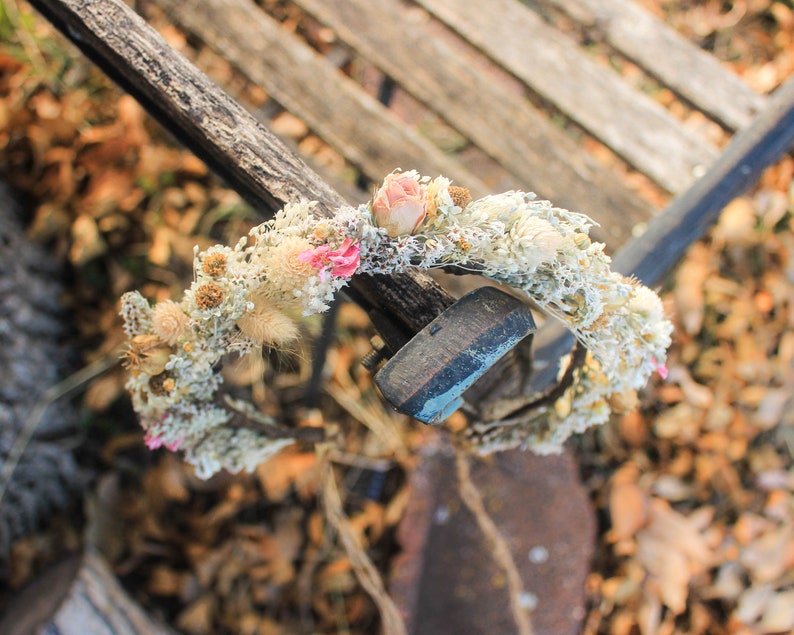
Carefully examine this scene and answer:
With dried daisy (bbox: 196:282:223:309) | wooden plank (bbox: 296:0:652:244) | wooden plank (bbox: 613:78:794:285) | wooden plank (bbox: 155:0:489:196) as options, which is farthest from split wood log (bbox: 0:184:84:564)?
wooden plank (bbox: 613:78:794:285)

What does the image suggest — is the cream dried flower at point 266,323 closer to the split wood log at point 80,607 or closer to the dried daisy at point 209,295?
the dried daisy at point 209,295

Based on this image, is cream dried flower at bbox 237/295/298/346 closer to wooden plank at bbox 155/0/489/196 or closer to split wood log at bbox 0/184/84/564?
wooden plank at bbox 155/0/489/196

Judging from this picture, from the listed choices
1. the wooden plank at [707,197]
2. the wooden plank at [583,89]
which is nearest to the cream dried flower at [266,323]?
the wooden plank at [707,197]

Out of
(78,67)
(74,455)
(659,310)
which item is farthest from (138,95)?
(74,455)

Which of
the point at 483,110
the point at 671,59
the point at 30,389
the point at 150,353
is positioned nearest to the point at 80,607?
the point at 30,389

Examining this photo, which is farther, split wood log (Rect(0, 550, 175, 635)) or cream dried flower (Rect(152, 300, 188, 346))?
split wood log (Rect(0, 550, 175, 635))
